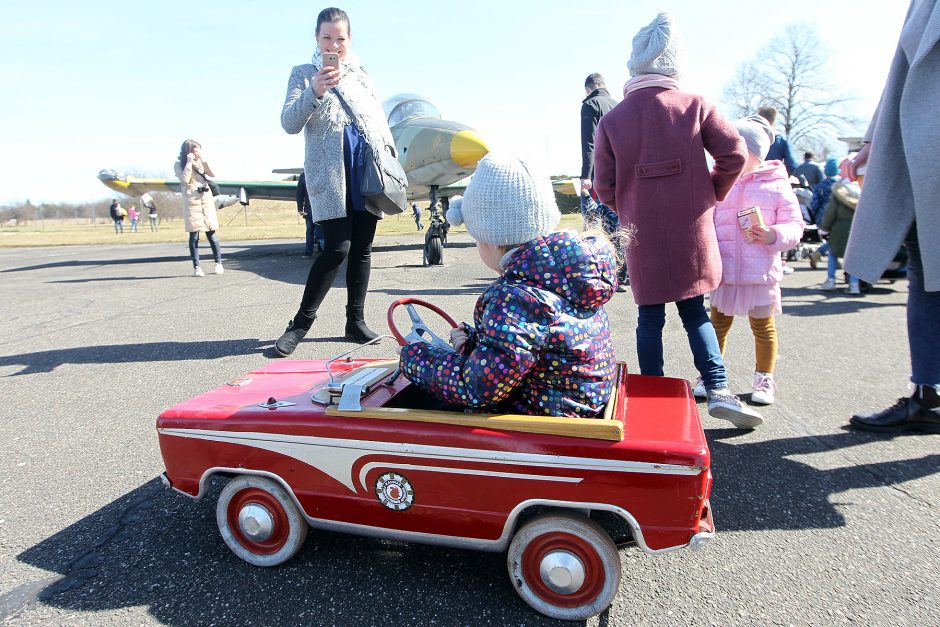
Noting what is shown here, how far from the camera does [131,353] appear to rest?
4391 mm

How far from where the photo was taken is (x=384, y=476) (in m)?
1.70

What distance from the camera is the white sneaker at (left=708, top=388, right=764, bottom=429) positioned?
2.60m

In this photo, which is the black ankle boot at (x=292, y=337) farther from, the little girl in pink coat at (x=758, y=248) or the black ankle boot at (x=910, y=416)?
the black ankle boot at (x=910, y=416)

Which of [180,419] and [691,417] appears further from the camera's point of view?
[180,419]

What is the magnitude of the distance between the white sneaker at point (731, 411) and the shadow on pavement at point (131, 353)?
3148 millimetres

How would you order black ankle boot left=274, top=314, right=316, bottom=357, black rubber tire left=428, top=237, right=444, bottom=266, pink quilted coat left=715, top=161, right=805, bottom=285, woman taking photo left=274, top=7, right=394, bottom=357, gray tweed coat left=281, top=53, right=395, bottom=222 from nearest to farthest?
pink quilted coat left=715, top=161, right=805, bottom=285, woman taking photo left=274, top=7, right=394, bottom=357, gray tweed coat left=281, top=53, right=395, bottom=222, black ankle boot left=274, top=314, right=316, bottom=357, black rubber tire left=428, top=237, right=444, bottom=266

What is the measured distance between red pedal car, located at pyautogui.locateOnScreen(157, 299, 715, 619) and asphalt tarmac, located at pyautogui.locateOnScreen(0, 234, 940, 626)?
6.1 inches

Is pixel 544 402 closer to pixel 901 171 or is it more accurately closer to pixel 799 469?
pixel 799 469

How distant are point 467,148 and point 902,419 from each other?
801 centimetres

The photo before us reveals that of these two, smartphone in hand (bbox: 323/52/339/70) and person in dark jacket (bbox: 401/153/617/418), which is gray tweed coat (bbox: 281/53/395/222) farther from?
person in dark jacket (bbox: 401/153/617/418)

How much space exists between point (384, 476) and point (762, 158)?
8.88ft

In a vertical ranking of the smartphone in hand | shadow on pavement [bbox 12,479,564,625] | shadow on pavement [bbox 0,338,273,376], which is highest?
the smartphone in hand

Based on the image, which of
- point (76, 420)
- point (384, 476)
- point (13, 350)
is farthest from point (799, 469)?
point (13, 350)

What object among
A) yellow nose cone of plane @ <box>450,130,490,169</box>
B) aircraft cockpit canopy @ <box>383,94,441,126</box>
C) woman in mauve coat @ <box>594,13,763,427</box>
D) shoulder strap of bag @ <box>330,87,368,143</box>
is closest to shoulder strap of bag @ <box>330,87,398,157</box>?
shoulder strap of bag @ <box>330,87,368,143</box>
